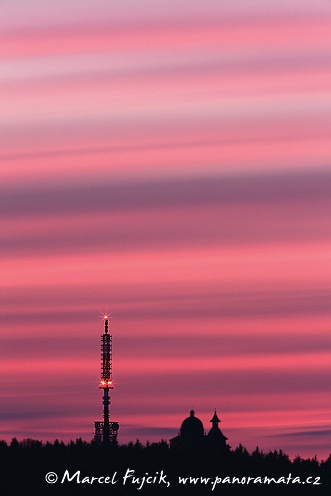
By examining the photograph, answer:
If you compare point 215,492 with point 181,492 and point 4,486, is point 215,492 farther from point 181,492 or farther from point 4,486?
point 4,486

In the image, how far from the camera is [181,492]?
196 metres

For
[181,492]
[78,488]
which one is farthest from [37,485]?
[181,492]

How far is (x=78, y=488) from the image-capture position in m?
189

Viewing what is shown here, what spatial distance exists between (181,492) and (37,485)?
16.8m

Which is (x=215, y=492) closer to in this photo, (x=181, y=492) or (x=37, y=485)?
(x=181, y=492)

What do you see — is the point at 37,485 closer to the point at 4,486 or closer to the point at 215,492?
the point at 4,486

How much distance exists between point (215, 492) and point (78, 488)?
18235 millimetres

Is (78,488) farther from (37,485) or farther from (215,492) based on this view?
(215,492)

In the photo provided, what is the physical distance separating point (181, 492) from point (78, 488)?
13.1 m

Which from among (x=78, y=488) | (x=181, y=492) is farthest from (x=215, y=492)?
(x=78, y=488)

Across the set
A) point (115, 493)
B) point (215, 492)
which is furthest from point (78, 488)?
point (215, 492)

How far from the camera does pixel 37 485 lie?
18950cm

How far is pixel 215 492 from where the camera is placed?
199m
